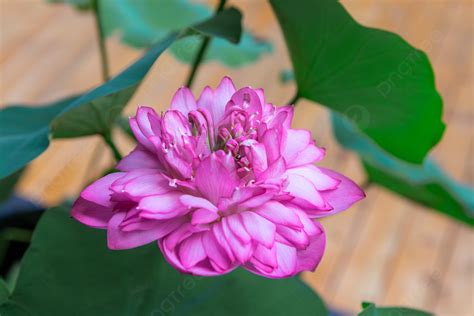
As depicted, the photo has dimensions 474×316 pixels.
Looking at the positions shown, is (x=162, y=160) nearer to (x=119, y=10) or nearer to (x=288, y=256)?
(x=288, y=256)

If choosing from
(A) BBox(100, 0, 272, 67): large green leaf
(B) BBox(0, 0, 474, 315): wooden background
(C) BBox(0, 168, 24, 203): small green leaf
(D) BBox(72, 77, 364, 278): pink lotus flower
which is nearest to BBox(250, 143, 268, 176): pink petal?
(D) BBox(72, 77, 364, 278): pink lotus flower

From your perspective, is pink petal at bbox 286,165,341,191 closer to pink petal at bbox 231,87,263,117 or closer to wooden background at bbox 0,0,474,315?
pink petal at bbox 231,87,263,117

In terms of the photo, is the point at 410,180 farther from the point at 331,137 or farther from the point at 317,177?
the point at 331,137

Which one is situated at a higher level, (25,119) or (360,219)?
(25,119)

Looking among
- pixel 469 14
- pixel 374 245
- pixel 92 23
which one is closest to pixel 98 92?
pixel 374 245

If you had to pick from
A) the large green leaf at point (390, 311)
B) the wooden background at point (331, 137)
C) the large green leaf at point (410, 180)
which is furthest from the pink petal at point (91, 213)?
the wooden background at point (331, 137)

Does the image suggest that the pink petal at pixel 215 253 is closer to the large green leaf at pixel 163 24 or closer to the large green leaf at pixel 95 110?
the large green leaf at pixel 95 110

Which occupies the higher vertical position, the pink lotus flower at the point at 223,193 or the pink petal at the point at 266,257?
the pink lotus flower at the point at 223,193
